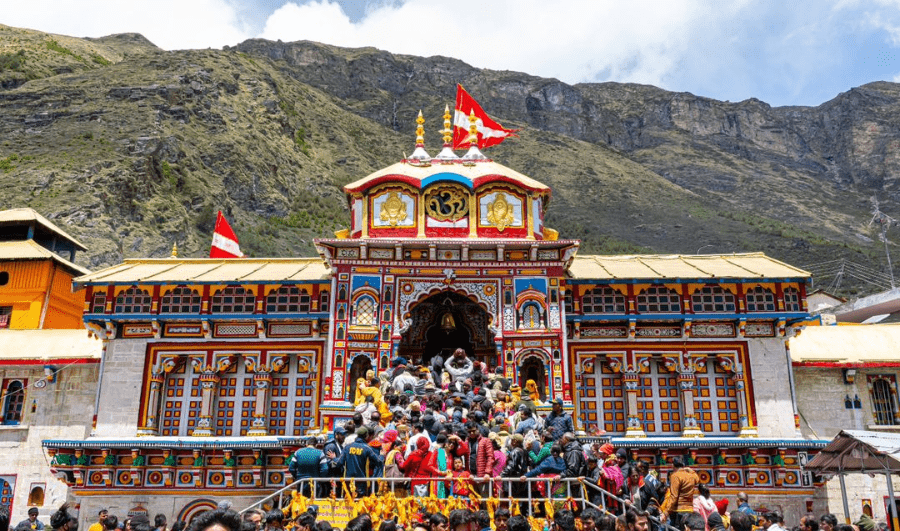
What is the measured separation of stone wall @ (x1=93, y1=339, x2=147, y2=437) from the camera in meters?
24.6

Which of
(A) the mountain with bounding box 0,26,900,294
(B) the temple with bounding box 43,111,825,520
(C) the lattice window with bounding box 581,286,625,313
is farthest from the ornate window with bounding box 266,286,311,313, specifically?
(A) the mountain with bounding box 0,26,900,294

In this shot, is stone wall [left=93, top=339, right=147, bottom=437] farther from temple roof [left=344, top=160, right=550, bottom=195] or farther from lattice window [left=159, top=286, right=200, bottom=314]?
temple roof [left=344, top=160, right=550, bottom=195]

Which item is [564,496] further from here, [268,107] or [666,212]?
[268,107]

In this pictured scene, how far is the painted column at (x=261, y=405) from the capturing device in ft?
80.6

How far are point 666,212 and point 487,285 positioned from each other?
242 feet

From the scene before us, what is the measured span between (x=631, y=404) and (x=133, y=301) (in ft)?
55.9

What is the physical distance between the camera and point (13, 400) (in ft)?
87.9

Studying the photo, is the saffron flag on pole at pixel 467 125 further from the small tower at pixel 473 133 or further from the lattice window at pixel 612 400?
the lattice window at pixel 612 400

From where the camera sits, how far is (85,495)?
77.2 ft

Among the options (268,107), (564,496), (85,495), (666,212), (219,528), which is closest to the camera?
(219,528)

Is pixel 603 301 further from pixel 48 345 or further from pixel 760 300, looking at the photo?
pixel 48 345

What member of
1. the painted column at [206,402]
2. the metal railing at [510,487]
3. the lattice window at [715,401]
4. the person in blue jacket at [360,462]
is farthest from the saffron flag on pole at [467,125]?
the metal railing at [510,487]

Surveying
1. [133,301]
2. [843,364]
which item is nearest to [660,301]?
[843,364]

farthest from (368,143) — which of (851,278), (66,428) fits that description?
(66,428)
